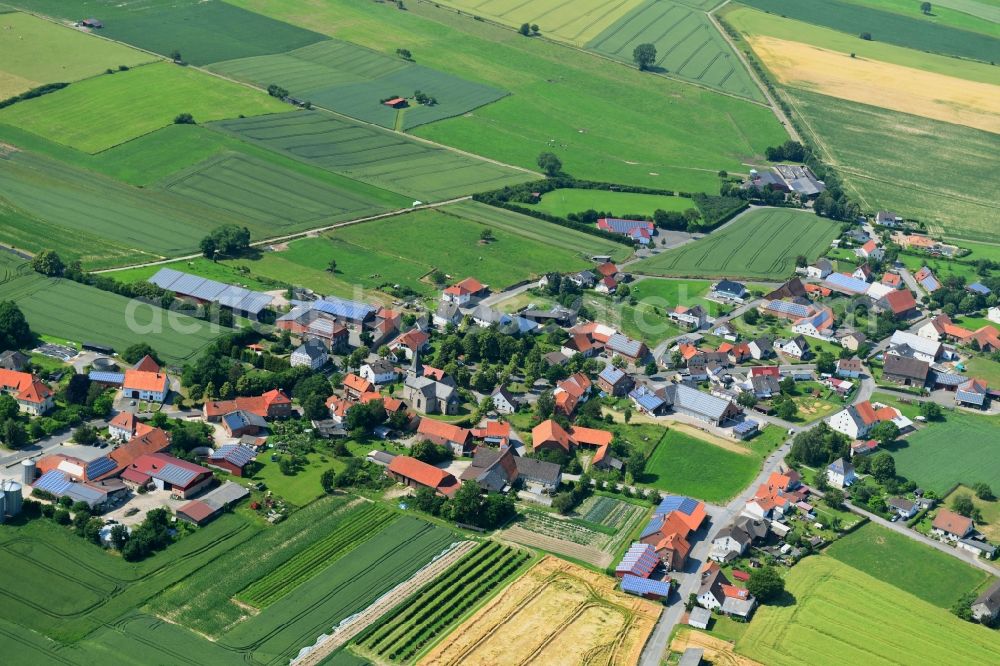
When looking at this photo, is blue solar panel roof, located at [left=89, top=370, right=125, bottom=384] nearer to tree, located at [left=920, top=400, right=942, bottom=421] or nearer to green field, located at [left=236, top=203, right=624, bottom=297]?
green field, located at [left=236, top=203, right=624, bottom=297]

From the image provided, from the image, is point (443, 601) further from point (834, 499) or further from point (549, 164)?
point (549, 164)

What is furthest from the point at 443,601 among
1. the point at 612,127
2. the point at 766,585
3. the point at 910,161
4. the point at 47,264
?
the point at 910,161

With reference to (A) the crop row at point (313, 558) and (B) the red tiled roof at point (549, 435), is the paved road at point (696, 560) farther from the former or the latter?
(A) the crop row at point (313, 558)

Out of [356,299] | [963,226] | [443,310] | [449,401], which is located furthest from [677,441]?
[963,226]

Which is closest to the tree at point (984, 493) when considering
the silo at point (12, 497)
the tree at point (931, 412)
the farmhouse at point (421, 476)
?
the tree at point (931, 412)

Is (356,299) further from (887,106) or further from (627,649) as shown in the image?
(887,106)

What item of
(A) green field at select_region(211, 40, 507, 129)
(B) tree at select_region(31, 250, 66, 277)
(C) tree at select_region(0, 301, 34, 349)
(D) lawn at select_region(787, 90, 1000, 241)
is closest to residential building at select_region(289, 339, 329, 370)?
(C) tree at select_region(0, 301, 34, 349)
